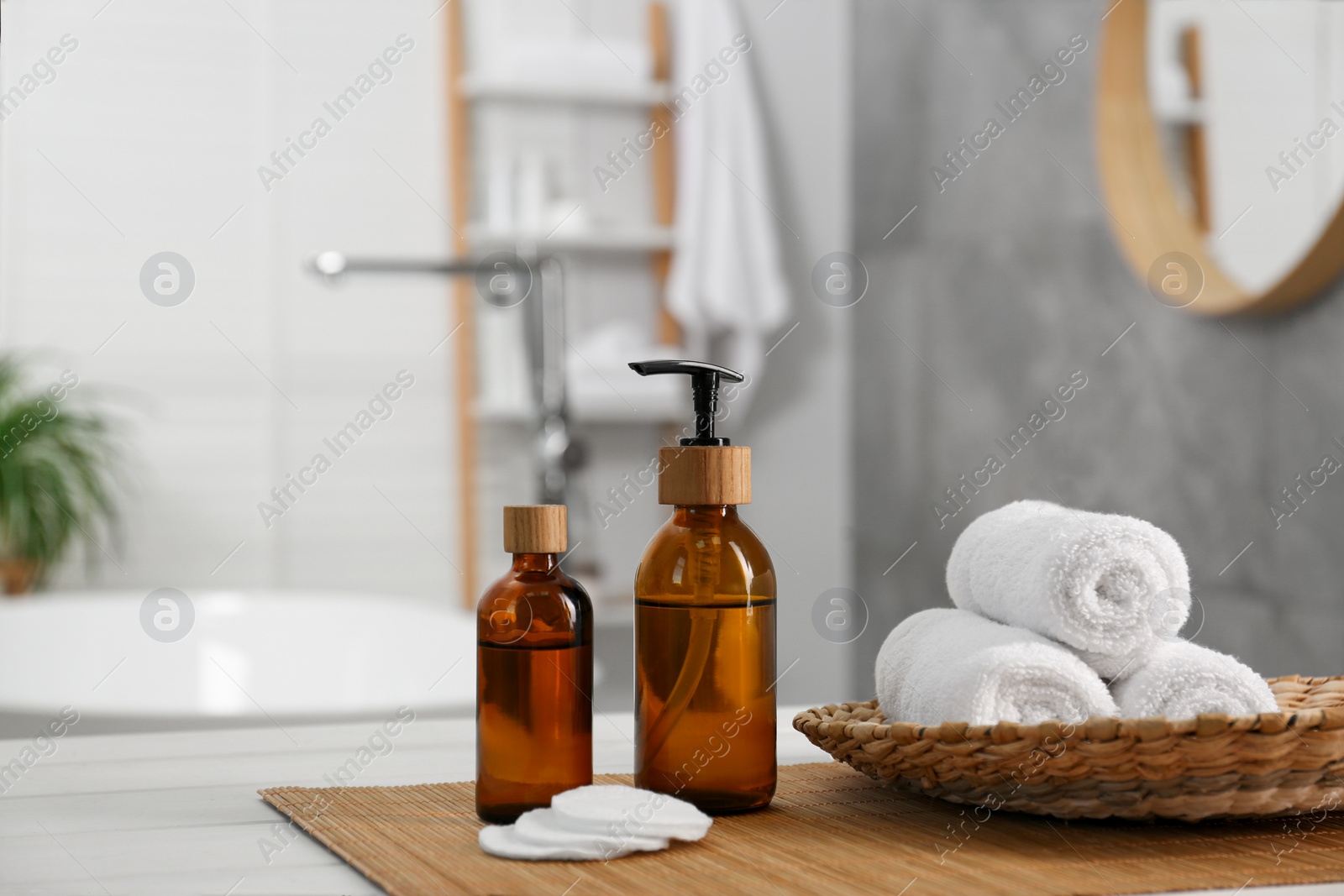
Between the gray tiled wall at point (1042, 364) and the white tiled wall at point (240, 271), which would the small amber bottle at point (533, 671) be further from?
the white tiled wall at point (240, 271)

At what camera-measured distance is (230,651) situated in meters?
2.18

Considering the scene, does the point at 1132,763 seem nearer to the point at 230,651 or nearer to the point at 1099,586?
the point at 1099,586

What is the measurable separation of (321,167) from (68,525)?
782 millimetres

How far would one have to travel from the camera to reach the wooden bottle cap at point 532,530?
568mm

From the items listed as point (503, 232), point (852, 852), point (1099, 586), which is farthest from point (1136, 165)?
point (852, 852)

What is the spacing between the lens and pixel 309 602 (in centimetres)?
220

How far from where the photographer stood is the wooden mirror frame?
1.66m

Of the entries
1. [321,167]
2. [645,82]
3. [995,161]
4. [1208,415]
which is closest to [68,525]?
[321,167]

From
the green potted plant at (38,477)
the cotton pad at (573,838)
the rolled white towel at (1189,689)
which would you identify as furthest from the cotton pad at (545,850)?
the green potted plant at (38,477)

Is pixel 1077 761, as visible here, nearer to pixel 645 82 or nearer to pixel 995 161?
pixel 995 161

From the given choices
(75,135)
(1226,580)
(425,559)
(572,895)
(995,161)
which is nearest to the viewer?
(572,895)

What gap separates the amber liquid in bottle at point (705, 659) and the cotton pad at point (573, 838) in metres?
0.06

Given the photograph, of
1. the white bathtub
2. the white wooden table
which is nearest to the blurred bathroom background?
the white bathtub

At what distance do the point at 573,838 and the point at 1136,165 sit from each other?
1499 millimetres
